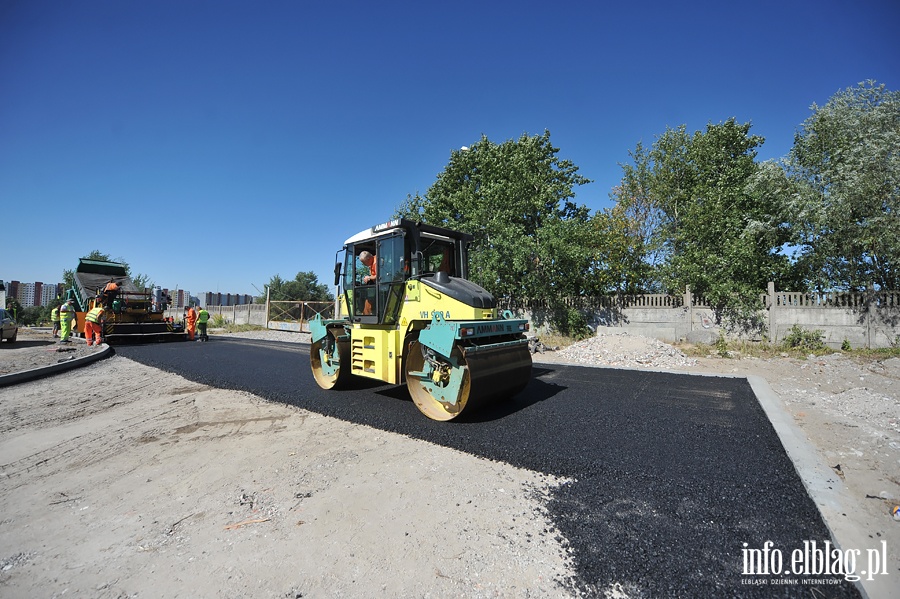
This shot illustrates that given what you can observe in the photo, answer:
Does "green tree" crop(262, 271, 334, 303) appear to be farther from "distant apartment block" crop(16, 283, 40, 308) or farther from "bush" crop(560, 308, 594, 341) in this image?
"distant apartment block" crop(16, 283, 40, 308)

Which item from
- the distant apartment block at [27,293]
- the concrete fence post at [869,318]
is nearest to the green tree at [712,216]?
the concrete fence post at [869,318]

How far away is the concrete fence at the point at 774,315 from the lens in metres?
10.3

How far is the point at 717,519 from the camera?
2646mm

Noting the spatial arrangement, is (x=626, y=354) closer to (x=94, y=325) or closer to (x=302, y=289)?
(x=94, y=325)

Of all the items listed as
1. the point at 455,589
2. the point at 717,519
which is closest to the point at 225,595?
the point at 455,589

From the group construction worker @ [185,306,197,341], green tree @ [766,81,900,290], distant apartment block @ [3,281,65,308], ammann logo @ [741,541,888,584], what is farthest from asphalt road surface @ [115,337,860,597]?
distant apartment block @ [3,281,65,308]

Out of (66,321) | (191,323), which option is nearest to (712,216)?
(191,323)

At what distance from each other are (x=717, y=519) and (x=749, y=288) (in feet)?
37.5

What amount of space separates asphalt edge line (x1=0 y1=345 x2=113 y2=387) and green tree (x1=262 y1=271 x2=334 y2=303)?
24.3 meters

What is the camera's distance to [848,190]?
10.7 metres

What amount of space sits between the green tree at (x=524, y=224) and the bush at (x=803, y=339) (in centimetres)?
563

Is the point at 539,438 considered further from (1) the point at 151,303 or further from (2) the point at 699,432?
(1) the point at 151,303

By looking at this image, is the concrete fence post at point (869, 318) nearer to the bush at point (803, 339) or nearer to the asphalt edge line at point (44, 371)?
the bush at point (803, 339)

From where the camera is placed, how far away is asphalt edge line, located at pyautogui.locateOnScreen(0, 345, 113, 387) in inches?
275
